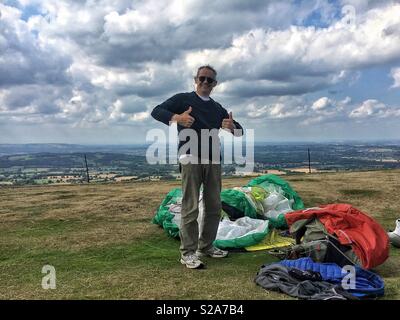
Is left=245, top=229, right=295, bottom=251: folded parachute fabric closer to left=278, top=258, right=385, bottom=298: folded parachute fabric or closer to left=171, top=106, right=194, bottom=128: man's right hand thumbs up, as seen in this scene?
left=278, top=258, right=385, bottom=298: folded parachute fabric

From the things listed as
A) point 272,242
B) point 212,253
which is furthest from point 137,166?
point 212,253

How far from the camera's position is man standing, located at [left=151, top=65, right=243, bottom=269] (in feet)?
17.9

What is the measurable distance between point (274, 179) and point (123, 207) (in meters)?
3.91

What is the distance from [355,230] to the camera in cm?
573

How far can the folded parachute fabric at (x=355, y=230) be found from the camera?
17.3 feet

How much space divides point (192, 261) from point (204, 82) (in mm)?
2519

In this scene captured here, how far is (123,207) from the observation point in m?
10.1

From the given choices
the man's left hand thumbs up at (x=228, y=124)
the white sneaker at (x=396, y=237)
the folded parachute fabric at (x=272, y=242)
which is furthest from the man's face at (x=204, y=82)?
the white sneaker at (x=396, y=237)

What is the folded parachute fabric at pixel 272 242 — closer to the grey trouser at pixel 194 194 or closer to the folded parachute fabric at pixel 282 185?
the grey trouser at pixel 194 194

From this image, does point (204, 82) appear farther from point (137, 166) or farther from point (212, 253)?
point (137, 166)

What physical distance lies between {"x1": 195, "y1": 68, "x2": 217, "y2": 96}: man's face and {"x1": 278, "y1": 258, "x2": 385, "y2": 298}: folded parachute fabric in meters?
2.59

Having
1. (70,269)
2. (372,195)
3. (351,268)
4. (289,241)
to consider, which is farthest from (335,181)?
(70,269)

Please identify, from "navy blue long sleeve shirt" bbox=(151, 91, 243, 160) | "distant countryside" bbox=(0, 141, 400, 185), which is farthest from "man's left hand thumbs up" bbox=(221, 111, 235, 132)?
"distant countryside" bbox=(0, 141, 400, 185)
